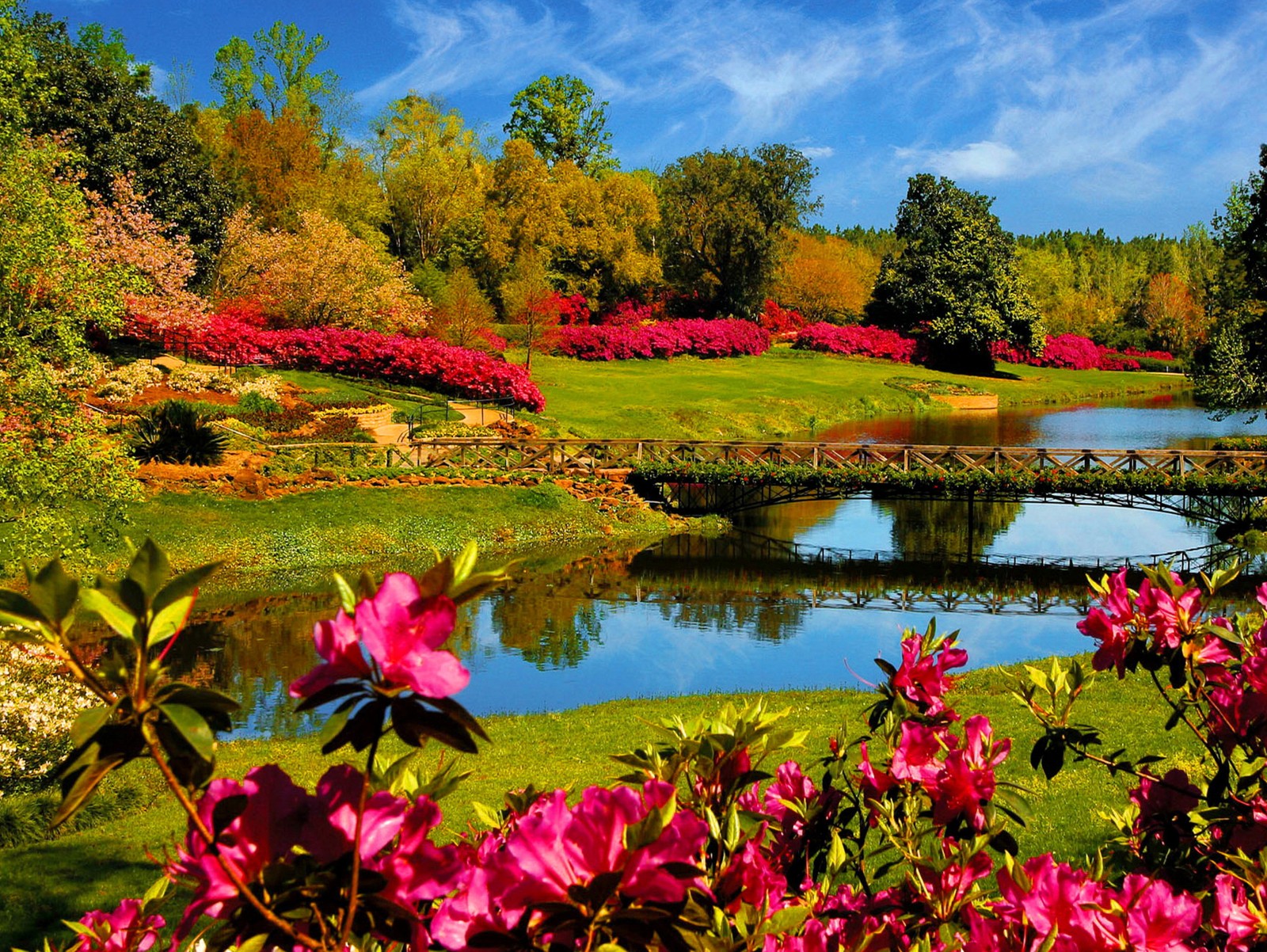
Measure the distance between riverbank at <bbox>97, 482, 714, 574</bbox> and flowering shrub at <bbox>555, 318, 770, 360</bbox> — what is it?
77.6ft

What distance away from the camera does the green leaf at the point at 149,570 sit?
1.12 m

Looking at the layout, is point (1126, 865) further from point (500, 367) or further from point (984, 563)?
point (500, 367)

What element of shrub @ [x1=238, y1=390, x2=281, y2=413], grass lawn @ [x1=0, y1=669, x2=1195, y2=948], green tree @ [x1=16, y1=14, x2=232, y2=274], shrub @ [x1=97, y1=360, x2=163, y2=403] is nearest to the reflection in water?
grass lawn @ [x1=0, y1=669, x2=1195, y2=948]

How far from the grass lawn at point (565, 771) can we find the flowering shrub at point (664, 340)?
121 feet

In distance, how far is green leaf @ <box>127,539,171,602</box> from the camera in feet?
3.68

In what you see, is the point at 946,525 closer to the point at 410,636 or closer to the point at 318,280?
the point at 318,280

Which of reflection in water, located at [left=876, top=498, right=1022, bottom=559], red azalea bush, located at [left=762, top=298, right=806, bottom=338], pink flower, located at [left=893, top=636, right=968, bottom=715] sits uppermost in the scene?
→ red azalea bush, located at [left=762, top=298, right=806, bottom=338]

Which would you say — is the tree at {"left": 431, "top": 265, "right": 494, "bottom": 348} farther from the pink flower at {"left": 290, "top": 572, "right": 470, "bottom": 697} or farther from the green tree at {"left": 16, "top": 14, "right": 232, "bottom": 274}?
the pink flower at {"left": 290, "top": 572, "right": 470, "bottom": 697}

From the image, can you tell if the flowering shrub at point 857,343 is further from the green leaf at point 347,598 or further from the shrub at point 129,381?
the green leaf at point 347,598

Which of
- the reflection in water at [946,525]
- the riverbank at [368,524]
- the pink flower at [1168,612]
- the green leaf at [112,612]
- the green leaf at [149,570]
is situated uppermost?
the green leaf at [149,570]

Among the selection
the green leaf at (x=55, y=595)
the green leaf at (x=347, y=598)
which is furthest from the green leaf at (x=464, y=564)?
the green leaf at (x=55, y=595)

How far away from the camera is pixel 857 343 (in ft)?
202

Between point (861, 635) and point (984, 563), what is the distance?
22.3 ft

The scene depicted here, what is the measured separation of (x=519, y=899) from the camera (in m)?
1.21
